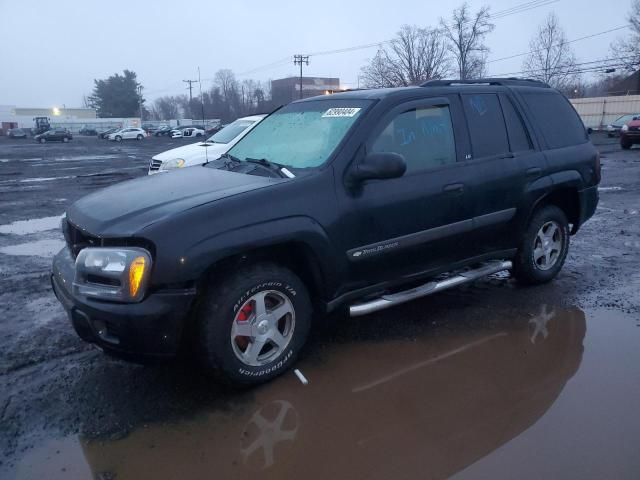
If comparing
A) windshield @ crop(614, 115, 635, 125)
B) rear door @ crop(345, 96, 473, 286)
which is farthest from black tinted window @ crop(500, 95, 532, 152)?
windshield @ crop(614, 115, 635, 125)

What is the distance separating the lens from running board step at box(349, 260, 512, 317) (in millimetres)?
3639

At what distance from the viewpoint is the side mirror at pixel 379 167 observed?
3393 mm

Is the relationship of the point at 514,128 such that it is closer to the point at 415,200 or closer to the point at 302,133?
the point at 415,200

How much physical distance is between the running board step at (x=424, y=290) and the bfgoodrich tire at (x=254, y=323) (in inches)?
16.1

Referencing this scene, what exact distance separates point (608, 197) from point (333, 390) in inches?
360

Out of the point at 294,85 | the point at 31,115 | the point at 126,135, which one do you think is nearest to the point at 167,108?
the point at 31,115

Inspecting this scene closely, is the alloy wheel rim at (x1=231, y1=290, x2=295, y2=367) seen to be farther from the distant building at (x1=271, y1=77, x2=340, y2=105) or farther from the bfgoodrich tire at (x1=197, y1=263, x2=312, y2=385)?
the distant building at (x1=271, y1=77, x2=340, y2=105)

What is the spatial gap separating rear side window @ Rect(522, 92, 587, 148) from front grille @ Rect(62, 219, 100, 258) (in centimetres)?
394

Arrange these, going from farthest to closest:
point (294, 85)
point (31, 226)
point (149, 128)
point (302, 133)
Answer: point (294, 85) → point (149, 128) → point (31, 226) → point (302, 133)

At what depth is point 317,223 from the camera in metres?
3.35

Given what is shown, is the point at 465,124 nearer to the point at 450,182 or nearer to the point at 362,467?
the point at 450,182

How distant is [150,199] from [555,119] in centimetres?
393

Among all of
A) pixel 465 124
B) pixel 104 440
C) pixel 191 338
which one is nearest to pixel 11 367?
pixel 104 440

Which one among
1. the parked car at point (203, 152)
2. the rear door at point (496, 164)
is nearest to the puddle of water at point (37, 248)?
the parked car at point (203, 152)
